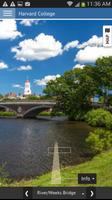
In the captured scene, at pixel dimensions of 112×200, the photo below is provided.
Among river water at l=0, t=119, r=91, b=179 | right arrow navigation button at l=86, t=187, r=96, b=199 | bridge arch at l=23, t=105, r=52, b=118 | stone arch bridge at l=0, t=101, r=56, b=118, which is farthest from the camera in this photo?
river water at l=0, t=119, r=91, b=179

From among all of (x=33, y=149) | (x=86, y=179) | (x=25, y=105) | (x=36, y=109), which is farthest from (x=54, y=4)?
(x=36, y=109)

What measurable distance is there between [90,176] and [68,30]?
1385mm

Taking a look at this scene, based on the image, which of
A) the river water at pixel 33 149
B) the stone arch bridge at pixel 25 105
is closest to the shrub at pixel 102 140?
the river water at pixel 33 149

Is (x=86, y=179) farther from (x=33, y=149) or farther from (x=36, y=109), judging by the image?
(x=36, y=109)

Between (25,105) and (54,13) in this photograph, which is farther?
(25,105)

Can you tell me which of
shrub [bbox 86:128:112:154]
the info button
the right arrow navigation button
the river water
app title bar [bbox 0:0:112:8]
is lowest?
the river water

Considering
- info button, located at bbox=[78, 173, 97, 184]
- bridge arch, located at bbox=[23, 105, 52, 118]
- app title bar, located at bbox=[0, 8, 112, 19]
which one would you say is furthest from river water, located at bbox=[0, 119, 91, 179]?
app title bar, located at bbox=[0, 8, 112, 19]

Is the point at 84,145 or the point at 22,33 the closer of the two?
the point at 22,33

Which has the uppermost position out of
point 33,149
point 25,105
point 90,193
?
point 25,105

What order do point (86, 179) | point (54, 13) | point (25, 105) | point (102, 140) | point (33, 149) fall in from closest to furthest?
point (86, 179), point (54, 13), point (102, 140), point (25, 105), point (33, 149)

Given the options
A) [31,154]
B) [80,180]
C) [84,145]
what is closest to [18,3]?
[80,180]

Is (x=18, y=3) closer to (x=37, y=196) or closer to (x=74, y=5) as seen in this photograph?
(x=74, y=5)

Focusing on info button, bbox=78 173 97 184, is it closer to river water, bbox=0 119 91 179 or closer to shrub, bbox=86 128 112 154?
river water, bbox=0 119 91 179

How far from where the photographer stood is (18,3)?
3760 millimetres
